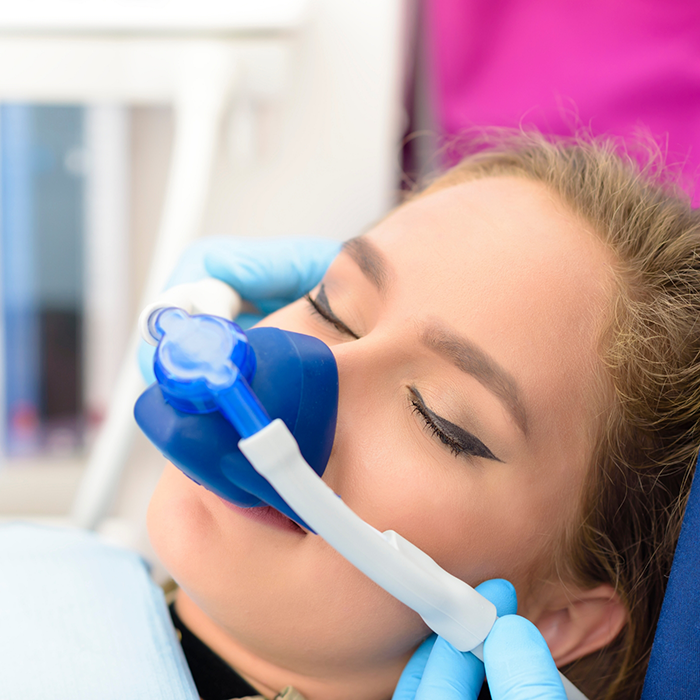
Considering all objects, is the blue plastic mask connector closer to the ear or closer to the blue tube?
the blue tube

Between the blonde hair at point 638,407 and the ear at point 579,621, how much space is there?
0.05 ft

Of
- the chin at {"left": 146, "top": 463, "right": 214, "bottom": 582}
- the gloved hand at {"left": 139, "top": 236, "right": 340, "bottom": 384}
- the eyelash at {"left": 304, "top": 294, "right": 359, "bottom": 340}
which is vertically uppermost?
the eyelash at {"left": 304, "top": 294, "right": 359, "bottom": 340}

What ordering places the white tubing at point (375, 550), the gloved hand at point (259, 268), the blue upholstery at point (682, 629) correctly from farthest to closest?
1. the gloved hand at point (259, 268)
2. the blue upholstery at point (682, 629)
3. the white tubing at point (375, 550)

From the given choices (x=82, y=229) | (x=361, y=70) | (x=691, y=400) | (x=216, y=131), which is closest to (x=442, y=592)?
(x=691, y=400)

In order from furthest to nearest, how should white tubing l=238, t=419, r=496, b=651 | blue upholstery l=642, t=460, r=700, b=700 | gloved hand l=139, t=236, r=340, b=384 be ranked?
gloved hand l=139, t=236, r=340, b=384, blue upholstery l=642, t=460, r=700, b=700, white tubing l=238, t=419, r=496, b=651

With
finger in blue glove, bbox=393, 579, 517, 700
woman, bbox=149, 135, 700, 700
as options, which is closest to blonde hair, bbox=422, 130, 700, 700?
woman, bbox=149, 135, 700, 700

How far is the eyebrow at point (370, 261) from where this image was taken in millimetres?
797

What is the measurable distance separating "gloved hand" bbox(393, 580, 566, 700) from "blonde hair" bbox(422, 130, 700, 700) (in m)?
0.13

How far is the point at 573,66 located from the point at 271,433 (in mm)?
1047

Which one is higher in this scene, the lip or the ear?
the lip

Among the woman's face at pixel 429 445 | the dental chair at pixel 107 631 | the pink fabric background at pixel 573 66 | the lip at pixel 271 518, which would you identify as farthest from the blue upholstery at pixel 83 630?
the pink fabric background at pixel 573 66

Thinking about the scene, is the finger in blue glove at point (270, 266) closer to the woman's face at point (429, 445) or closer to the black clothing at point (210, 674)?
the woman's face at point (429, 445)

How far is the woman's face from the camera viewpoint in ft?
2.40

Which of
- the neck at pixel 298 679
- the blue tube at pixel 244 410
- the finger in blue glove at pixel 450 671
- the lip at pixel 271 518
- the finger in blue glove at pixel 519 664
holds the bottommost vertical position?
the neck at pixel 298 679
